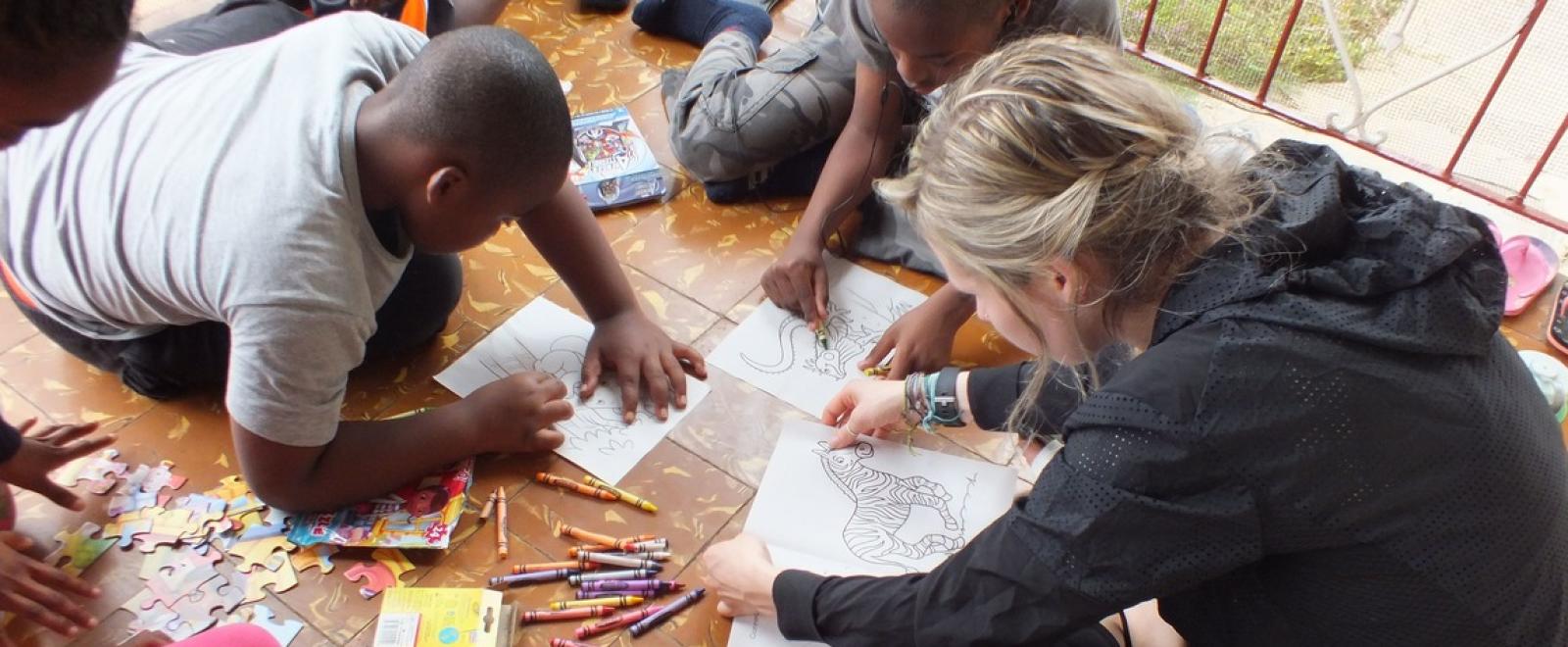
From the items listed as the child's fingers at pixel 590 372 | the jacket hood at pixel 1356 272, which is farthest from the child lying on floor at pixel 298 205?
the jacket hood at pixel 1356 272

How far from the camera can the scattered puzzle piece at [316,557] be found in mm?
1229

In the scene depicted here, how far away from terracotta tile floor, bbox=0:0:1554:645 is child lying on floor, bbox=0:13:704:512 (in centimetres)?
13

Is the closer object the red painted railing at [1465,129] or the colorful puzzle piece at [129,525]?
the colorful puzzle piece at [129,525]

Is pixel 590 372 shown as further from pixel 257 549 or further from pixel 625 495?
pixel 257 549

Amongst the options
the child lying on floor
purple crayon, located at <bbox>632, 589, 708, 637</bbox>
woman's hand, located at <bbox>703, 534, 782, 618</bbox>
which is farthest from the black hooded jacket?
the child lying on floor

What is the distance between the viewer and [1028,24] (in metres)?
1.30

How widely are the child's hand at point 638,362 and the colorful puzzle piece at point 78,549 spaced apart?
0.60 meters

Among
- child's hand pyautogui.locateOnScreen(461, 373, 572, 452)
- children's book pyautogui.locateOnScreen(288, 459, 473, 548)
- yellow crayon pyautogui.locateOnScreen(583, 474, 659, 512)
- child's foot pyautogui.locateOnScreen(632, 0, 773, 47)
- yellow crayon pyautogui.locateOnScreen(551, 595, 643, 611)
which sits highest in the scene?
child's foot pyautogui.locateOnScreen(632, 0, 773, 47)

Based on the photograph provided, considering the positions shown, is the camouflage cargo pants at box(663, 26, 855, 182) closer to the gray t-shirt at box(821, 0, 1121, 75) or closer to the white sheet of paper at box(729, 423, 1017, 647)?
the gray t-shirt at box(821, 0, 1121, 75)

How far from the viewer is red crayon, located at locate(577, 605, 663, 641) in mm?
1181

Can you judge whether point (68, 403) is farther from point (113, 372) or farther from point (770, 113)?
point (770, 113)

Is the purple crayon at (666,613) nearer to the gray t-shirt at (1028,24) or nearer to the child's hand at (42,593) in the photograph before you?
the child's hand at (42,593)

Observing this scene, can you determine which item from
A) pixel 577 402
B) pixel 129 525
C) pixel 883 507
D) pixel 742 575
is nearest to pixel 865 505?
pixel 883 507

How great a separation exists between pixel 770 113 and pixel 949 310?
0.49m
